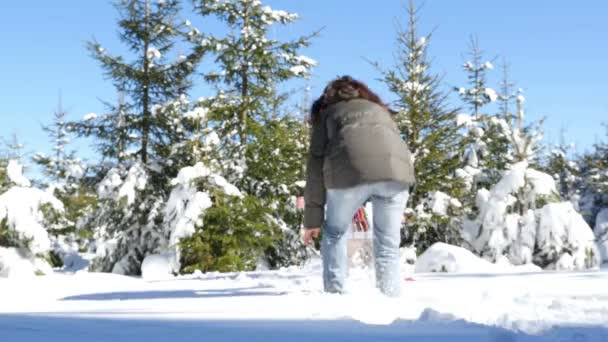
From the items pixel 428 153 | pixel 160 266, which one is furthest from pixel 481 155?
pixel 160 266

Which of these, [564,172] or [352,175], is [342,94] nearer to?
[352,175]

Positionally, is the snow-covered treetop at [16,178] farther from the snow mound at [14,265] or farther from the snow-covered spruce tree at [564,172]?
the snow-covered spruce tree at [564,172]

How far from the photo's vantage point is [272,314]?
2639 millimetres

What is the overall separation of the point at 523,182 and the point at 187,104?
23.0 feet

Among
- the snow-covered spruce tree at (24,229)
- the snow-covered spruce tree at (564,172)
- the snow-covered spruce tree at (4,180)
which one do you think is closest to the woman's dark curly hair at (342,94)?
Result: the snow-covered spruce tree at (24,229)

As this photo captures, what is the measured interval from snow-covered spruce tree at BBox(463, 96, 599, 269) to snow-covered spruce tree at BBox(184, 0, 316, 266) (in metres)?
3.85

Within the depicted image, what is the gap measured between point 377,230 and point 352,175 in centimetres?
50

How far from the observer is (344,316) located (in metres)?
2.55

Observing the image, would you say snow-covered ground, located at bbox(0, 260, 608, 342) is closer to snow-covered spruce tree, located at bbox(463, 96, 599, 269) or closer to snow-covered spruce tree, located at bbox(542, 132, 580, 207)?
snow-covered spruce tree, located at bbox(463, 96, 599, 269)

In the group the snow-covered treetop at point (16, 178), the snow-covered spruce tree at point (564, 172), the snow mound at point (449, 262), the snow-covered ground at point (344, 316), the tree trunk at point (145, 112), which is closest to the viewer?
the snow-covered ground at point (344, 316)

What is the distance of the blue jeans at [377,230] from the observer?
3.74m

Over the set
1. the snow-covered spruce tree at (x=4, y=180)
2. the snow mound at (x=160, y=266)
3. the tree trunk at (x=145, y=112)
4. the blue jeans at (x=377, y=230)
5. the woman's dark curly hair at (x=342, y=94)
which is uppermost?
the tree trunk at (x=145, y=112)

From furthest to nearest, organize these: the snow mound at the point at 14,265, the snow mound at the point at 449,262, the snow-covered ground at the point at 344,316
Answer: the snow mound at the point at 14,265, the snow mound at the point at 449,262, the snow-covered ground at the point at 344,316

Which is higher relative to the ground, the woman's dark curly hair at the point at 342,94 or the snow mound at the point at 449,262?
the woman's dark curly hair at the point at 342,94
